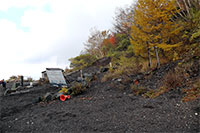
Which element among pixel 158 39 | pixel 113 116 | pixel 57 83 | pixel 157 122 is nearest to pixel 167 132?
pixel 157 122

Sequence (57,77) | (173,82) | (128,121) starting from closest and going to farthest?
(128,121)
(173,82)
(57,77)

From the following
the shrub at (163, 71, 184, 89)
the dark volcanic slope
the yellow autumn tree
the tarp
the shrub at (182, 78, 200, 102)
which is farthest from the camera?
the tarp

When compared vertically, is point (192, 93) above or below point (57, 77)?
below

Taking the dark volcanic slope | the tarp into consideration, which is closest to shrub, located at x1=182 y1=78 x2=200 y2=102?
the dark volcanic slope

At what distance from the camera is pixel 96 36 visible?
83.8 ft

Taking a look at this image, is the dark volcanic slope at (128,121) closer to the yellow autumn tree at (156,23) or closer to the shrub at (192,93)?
the shrub at (192,93)

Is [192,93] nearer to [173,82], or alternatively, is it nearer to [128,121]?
[173,82]

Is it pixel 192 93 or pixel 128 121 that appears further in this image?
pixel 192 93

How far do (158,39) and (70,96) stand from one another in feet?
20.8

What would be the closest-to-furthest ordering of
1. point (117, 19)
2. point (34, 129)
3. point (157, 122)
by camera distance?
point (157, 122) → point (34, 129) → point (117, 19)

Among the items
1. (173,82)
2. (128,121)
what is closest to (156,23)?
(173,82)

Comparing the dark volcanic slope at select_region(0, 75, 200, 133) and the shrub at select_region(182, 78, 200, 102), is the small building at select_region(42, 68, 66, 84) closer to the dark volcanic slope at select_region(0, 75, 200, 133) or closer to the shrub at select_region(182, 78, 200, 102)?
the dark volcanic slope at select_region(0, 75, 200, 133)

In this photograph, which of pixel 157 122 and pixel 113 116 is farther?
pixel 113 116

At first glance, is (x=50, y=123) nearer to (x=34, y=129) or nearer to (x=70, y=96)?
(x=34, y=129)
